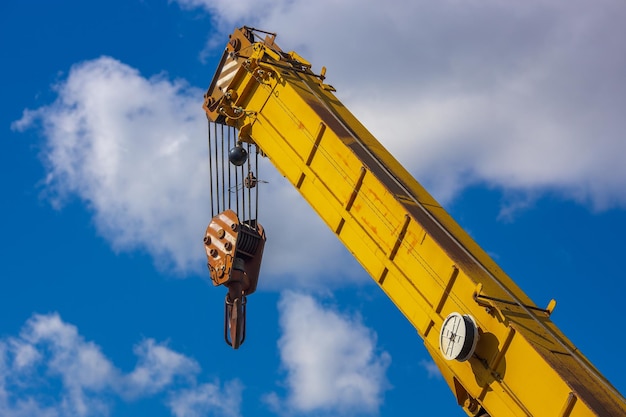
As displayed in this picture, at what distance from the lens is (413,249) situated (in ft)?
36.1

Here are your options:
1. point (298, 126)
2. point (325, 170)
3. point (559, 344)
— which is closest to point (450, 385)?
point (559, 344)

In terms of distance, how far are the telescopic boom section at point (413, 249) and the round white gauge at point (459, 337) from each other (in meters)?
0.01

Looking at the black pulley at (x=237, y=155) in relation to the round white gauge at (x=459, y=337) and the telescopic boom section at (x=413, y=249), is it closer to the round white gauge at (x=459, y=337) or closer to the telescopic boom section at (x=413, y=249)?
the telescopic boom section at (x=413, y=249)

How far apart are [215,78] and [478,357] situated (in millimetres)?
6622

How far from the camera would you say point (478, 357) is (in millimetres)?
10219

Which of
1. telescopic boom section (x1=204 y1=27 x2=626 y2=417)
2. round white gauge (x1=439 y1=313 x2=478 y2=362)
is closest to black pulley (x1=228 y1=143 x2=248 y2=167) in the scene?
telescopic boom section (x1=204 y1=27 x2=626 y2=417)

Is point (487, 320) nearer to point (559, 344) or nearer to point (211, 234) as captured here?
point (559, 344)

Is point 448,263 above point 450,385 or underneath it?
above

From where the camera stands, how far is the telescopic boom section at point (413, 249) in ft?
31.8

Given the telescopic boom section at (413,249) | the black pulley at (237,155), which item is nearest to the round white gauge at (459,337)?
the telescopic boom section at (413,249)

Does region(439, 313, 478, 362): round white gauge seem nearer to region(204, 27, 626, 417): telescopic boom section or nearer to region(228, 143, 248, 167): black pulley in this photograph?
region(204, 27, 626, 417): telescopic boom section

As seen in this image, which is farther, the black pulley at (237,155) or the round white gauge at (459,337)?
the black pulley at (237,155)

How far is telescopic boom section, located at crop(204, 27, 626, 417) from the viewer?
9.70 metres

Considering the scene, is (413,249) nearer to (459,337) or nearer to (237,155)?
(459,337)
